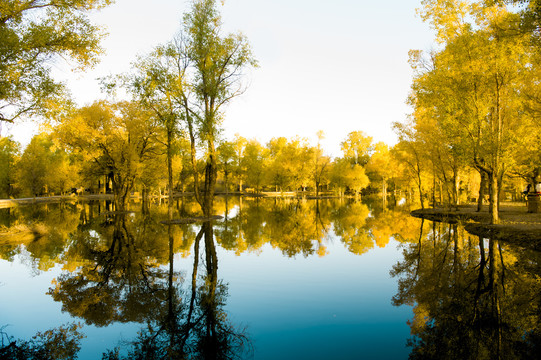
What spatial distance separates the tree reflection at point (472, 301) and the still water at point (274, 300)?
0.12ft

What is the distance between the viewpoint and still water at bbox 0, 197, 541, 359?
20.9 feet

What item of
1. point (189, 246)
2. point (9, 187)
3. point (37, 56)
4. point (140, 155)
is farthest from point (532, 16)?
point (9, 187)

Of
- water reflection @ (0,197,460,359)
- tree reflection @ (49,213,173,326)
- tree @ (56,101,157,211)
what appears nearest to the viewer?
water reflection @ (0,197,460,359)

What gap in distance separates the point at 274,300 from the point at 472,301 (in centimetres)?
517

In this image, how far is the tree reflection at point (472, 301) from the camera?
611cm

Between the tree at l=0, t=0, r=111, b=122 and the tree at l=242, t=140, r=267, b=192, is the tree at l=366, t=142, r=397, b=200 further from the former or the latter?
the tree at l=0, t=0, r=111, b=122

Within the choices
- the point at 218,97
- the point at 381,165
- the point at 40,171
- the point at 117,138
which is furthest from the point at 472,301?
the point at 381,165

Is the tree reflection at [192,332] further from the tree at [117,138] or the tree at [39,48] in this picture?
the tree at [117,138]

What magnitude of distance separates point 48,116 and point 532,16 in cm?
2060

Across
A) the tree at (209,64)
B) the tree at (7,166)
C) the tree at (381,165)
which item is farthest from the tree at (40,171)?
the tree at (381,165)

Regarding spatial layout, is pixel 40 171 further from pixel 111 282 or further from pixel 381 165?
pixel 381 165

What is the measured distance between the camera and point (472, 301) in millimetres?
8320

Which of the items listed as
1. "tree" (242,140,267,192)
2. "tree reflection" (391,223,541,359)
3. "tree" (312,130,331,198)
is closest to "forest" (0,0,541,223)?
"tree reflection" (391,223,541,359)

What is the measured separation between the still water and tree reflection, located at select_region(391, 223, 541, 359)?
36mm
